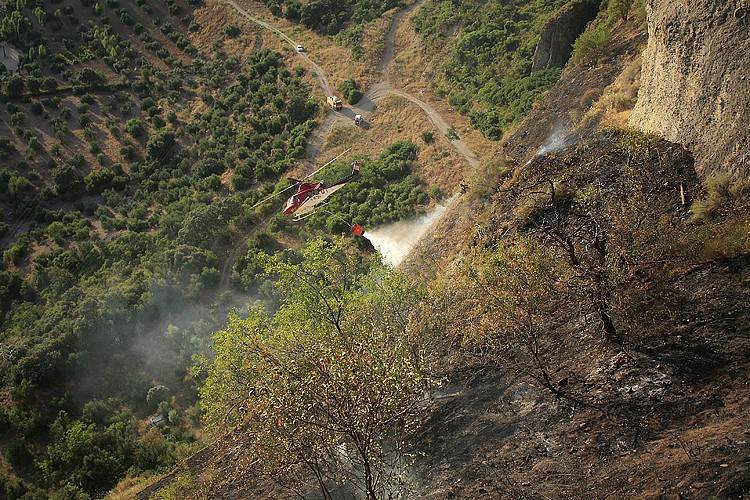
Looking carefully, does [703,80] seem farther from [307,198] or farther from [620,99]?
[307,198]

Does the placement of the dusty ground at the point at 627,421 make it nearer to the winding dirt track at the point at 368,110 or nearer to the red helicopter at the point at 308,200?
the red helicopter at the point at 308,200

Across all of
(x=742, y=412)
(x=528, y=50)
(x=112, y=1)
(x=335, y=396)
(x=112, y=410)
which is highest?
(x=112, y=1)

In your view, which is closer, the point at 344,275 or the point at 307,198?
the point at 344,275

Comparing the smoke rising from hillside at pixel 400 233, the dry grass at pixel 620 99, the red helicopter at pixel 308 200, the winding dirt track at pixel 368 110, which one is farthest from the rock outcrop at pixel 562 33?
the red helicopter at pixel 308 200

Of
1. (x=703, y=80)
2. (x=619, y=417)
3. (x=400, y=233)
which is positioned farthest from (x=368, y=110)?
(x=619, y=417)

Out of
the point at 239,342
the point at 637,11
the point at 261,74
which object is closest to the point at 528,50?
the point at 637,11

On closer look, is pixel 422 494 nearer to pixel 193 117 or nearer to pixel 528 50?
pixel 528 50
